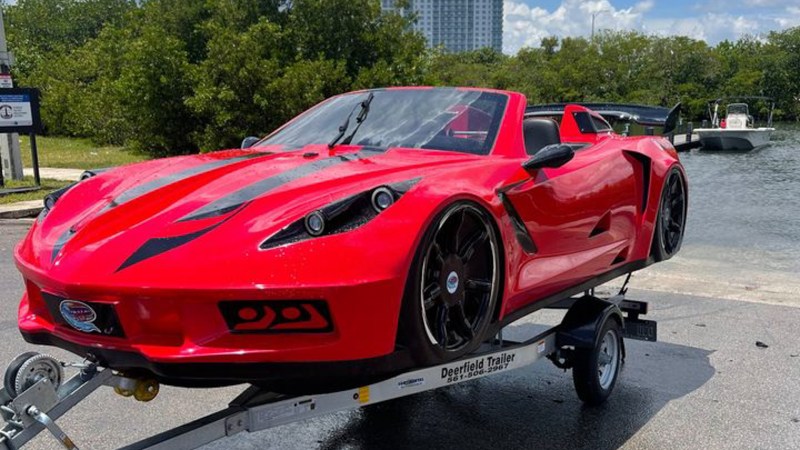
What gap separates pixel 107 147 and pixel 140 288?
91.2 feet

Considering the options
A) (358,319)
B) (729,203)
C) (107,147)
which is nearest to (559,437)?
(358,319)

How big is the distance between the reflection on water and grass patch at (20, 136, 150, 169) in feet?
47.1

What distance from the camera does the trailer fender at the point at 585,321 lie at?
14.0 ft

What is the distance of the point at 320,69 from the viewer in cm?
2167

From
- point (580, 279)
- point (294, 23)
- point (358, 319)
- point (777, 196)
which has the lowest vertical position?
point (777, 196)

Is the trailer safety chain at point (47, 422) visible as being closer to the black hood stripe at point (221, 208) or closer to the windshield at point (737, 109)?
the black hood stripe at point (221, 208)

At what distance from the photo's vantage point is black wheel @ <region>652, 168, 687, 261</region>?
16.9 feet

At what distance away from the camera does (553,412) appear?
4.31 metres

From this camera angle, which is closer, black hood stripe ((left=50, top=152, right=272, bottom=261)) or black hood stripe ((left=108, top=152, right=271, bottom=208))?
black hood stripe ((left=50, top=152, right=272, bottom=261))

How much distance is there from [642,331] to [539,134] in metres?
1.57

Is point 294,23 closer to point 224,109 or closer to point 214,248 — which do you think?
point 224,109

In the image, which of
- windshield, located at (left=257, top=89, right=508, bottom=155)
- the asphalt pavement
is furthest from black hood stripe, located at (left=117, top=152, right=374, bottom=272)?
the asphalt pavement

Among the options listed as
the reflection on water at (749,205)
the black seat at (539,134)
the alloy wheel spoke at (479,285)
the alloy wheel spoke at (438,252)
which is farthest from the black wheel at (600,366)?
the reflection on water at (749,205)

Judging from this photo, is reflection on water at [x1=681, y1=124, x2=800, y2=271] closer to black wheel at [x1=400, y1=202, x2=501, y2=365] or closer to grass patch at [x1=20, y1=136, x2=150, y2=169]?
black wheel at [x1=400, y1=202, x2=501, y2=365]
